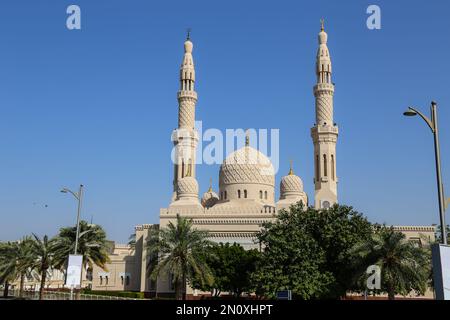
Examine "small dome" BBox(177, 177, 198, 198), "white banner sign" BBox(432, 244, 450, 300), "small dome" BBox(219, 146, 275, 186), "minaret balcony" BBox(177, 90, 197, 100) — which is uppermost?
"minaret balcony" BBox(177, 90, 197, 100)

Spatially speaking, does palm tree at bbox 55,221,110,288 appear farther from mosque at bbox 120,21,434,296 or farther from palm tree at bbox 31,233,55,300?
mosque at bbox 120,21,434,296

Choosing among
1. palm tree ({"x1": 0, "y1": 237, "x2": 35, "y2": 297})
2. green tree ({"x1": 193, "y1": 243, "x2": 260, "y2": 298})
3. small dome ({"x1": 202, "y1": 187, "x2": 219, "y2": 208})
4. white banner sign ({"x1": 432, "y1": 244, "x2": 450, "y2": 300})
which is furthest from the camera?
small dome ({"x1": 202, "y1": 187, "x2": 219, "y2": 208})

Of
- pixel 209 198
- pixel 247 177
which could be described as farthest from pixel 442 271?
pixel 209 198

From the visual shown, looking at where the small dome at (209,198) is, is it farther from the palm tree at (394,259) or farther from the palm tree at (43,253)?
the palm tree at (394,259)

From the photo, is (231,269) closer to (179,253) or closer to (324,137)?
(179,253)

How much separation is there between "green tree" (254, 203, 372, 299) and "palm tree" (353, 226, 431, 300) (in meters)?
2.93

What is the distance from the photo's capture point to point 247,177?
2185 inches

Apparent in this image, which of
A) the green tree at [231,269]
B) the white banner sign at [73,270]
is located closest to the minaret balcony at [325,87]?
the green tree at [231,269]

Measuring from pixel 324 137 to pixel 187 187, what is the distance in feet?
47.0

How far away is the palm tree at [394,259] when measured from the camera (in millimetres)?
26938

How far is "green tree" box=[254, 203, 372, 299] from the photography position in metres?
31.3

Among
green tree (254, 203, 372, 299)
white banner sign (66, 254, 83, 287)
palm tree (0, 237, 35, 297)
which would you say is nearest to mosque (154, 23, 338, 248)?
palm tree (0, 237, 35, 297)

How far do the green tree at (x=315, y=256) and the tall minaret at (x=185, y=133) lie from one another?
22.6 metres
